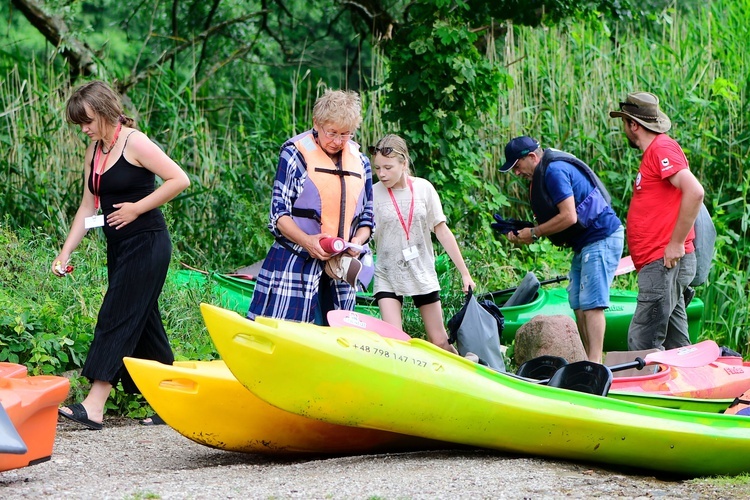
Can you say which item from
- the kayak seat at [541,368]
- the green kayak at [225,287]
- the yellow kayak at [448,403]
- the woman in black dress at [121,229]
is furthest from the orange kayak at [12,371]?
the green kayak at [225,287]

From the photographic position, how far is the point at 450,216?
27.5ft

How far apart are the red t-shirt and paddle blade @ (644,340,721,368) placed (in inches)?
25.9

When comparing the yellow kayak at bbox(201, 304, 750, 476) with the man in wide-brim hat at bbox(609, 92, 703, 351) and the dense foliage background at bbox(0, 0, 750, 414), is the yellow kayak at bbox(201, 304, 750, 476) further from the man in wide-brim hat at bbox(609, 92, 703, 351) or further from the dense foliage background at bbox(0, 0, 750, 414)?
the dense foliage background at bbox(0, 0, 750, 414)

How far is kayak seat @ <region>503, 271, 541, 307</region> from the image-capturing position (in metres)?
7.27

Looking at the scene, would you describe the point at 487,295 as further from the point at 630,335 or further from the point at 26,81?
the point at 26,81

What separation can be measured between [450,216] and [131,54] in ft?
25.6

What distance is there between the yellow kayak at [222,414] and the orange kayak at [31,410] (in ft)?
1.55

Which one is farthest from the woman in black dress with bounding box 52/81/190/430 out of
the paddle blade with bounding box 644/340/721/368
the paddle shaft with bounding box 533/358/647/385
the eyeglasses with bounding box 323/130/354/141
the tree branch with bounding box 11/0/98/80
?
the tree branch with bounding box 11/0/98/80

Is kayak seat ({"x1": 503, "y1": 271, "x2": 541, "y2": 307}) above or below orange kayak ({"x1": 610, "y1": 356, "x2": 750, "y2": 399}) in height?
above

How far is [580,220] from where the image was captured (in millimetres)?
6055

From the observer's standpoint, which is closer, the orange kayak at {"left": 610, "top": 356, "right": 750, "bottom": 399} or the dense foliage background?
the orange kayak at {"left": 610, "top": 356, "right": 750, "bottom": 399}

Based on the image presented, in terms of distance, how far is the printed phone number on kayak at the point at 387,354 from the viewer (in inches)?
164

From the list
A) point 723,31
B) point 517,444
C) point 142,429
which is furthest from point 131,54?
point 517,444

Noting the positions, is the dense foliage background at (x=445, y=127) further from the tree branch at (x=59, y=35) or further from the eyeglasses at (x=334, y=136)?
the eyeglasses at (x=334, y=136)
